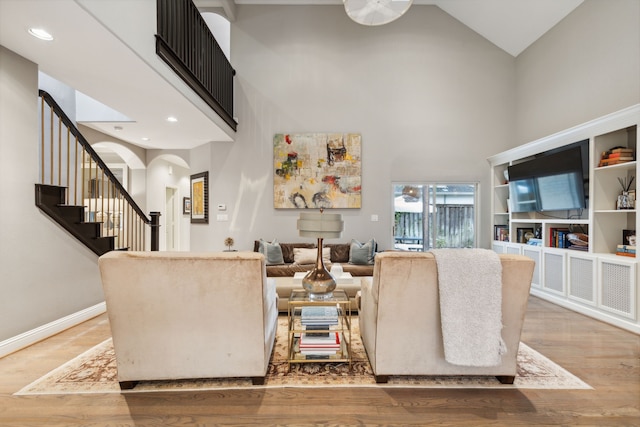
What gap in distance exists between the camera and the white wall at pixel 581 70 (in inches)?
139

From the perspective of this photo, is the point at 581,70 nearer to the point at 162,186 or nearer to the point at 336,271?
the point at 336,271

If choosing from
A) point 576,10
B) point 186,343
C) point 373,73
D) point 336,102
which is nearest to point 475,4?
point 576,10

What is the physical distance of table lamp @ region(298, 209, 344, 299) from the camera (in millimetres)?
2227

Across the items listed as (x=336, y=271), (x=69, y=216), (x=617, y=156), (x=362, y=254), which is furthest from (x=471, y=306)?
(x=69, y=216)

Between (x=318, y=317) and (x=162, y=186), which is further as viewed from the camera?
(x=162, y=186)

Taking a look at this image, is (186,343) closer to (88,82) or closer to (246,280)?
(246,280)

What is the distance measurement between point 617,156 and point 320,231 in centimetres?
349

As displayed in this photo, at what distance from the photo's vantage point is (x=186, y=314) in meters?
1.87

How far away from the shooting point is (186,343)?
191cm

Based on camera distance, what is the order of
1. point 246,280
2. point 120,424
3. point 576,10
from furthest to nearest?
point 576,10
point 246,280
point 120,424

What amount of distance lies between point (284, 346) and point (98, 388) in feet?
4.28

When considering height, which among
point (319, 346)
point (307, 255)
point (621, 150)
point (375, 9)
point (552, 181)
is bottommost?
point (319, 346)

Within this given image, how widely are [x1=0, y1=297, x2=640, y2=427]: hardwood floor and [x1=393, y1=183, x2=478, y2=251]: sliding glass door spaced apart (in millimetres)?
3367

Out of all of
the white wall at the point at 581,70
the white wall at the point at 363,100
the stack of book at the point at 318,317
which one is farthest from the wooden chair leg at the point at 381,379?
the white wall at the point at 581,70
